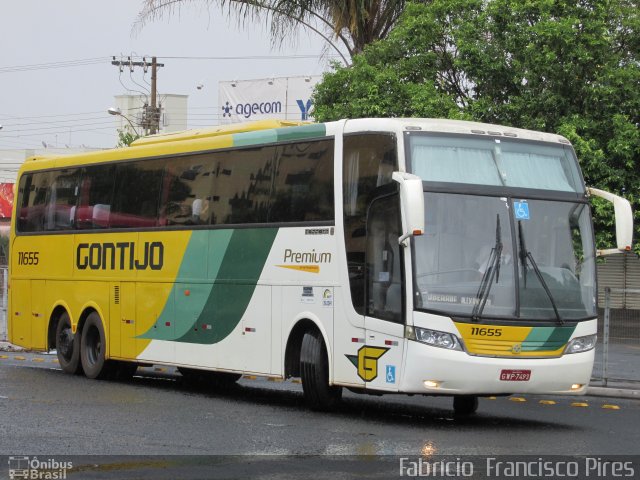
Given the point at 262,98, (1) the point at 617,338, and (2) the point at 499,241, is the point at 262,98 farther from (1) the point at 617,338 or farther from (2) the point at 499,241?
(2) the point at 499,241

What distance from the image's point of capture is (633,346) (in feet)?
70.0

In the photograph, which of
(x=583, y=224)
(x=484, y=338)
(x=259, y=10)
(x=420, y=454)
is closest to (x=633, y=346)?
(x=583, y=224)

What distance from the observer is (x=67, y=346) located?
2114 cm

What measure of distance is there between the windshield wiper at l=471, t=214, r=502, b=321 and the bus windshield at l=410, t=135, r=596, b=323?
1cm

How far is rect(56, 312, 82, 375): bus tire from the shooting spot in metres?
20.9

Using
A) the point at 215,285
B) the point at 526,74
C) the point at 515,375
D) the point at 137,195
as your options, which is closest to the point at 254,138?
the point at 215,285

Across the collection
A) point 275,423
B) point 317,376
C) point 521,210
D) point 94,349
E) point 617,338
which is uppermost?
point 521,210

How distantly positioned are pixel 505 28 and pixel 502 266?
14591mm

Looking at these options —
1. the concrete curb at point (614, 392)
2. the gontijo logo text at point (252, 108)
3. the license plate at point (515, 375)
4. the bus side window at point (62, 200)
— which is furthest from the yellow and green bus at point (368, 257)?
the gontijo logo text at point (252, 108)

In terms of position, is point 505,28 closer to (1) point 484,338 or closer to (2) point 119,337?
(2) point 119,337

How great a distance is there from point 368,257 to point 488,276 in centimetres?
144

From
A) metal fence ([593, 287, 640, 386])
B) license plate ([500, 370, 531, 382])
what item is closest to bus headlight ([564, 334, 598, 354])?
license plate ([500, 370, 531, 382])

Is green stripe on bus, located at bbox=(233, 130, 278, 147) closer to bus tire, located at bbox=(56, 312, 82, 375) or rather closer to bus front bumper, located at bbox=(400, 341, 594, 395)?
bus front bumper, located at bbox=(400, 341, 594, 395)

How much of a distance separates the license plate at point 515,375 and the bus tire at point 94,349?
7.98 metres
